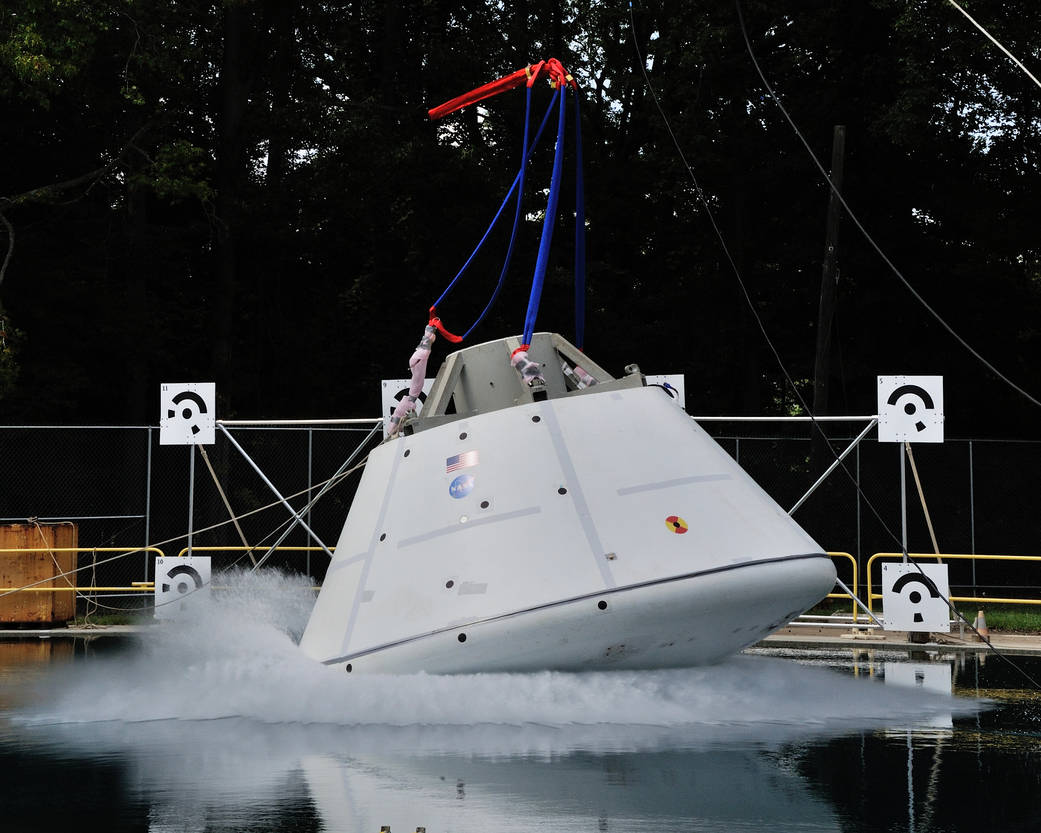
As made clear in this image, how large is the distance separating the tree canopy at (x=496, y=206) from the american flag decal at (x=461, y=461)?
20.5m

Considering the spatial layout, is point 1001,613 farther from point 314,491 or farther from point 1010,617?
point 314,491

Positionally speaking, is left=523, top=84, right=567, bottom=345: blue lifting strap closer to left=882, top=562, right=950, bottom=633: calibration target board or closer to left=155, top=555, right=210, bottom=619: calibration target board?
left=882, top=562, right=950, bottom=633: calibration target board

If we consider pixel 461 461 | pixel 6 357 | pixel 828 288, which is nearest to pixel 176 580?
pixel 461 461

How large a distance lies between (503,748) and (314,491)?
62.5 feet

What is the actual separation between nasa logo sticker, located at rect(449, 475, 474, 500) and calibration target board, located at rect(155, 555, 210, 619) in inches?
304

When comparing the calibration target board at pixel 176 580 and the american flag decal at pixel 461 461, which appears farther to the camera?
the calibration target board at pixel 176 580

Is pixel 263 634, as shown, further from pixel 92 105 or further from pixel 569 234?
pixel 569 234

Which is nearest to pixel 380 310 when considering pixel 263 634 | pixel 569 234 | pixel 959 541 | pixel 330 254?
pixel 330 254

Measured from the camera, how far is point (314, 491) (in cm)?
2716

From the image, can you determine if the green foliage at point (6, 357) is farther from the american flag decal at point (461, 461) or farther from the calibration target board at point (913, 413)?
the american flag decal at point (461, 461)

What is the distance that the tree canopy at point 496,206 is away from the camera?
3012 cm

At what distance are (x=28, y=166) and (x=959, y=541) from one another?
22.5 m

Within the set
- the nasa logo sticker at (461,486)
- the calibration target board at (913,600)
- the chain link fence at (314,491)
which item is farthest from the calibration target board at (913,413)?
the chain link fence at (314,491)

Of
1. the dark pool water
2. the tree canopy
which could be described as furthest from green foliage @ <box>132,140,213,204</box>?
the dark pool water
